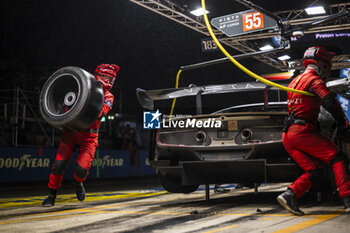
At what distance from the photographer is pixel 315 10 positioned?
13438 mm

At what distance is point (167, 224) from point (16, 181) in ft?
34.6

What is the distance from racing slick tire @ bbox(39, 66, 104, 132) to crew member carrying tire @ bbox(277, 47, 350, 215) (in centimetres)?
237

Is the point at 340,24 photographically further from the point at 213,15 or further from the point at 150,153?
the point at 150,153

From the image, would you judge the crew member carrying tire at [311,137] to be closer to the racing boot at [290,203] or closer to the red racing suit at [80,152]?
the racing boot at [290,203]

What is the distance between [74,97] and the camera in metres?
5.37

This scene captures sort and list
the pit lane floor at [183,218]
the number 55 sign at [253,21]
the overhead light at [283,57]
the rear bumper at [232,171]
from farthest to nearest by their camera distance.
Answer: the overhead light at [283,57]
the number 55 sign at [253,21]
the rear bumper at [232,171]
the pit lane floor at [183,218]

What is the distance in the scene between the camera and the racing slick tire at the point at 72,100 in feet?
16.4

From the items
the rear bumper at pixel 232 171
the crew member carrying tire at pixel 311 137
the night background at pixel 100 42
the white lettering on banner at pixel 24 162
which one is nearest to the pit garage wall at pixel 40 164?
the white lettering on banner at pixel 24 162

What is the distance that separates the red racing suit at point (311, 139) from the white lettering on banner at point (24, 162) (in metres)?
10.6

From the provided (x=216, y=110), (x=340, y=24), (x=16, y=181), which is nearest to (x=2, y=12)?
(x=16, y=181)

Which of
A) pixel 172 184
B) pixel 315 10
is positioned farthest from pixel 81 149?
pixel 315 10

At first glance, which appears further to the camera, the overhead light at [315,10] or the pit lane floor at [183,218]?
the overhead light at [315,10]

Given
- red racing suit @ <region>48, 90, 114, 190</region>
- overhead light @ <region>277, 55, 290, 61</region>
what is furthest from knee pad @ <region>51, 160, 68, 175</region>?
overhead light @ <region>277, 55, 290, 61</region>

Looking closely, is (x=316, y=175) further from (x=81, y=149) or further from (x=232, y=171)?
(x=81, y=149)
